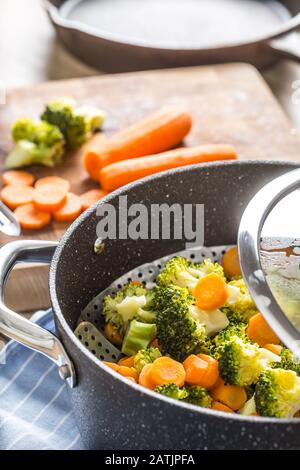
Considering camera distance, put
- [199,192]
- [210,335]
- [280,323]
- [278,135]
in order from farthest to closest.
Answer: [278,135] < [199,192] < [210,335] < [280,323]

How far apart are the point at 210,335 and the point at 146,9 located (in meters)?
1.85

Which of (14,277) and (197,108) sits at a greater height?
(197,108)

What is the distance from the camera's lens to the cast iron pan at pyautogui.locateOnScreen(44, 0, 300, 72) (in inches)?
102

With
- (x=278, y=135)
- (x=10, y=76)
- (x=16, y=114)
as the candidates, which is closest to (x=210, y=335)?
(x=278, y=135)

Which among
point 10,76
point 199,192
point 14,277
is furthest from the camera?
point 10,76

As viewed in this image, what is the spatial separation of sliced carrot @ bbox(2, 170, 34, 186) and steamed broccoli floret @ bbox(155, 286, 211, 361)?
2.88 feet

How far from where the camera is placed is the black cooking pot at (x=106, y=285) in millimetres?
1071

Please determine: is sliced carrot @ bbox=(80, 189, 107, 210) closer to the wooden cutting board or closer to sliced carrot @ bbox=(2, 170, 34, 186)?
the wooden cutting board

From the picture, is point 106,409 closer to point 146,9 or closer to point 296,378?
point 296,378

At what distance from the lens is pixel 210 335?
145 centimetres

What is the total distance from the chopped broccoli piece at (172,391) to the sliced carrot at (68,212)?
0.88 metres

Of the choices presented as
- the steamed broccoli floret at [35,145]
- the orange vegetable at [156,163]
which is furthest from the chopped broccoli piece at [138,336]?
the steamed broccoli floret at [35,145]

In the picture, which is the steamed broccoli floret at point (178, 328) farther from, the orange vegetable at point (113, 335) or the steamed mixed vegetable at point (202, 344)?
the orange vegetable at point (113, 335)

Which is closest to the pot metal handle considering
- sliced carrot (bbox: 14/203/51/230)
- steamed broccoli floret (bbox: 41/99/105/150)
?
sliced carrot (bbox: 14/203/51/230)
